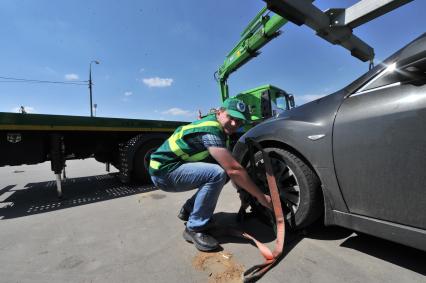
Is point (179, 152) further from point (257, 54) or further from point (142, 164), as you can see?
point (257, 54)

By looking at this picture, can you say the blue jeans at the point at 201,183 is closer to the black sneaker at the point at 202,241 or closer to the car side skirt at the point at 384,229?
the black sneaker at the point at 202,241

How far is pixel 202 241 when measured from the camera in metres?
2.00

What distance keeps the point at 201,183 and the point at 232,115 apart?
617 mm

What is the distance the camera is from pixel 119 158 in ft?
15.8

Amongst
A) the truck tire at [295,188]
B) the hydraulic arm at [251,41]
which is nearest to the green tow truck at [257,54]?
the hydraulic arm at [251,41]

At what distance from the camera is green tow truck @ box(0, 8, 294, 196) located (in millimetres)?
3695

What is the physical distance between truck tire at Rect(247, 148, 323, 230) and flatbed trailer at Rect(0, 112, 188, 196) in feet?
9.61

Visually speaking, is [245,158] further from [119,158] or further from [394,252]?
[119,158]

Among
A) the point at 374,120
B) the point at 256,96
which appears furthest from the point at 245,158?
the point at 256,96

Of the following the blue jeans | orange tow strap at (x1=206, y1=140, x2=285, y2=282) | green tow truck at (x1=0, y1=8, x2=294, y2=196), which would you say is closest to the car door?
orange tow strap at (x1=206, y1=140, x2=285, y2=282)

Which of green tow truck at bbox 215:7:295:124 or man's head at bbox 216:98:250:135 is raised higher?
green tow truck at bbox 215:7:295:124

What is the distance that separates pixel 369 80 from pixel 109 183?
4.88 meters

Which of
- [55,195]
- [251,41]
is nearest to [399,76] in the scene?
[55,195]

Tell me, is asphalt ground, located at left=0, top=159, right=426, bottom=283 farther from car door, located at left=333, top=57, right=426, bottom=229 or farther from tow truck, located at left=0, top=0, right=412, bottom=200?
tow truck, located at left=0, top=0, right=412, bottom=200
